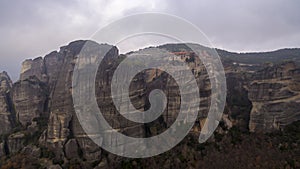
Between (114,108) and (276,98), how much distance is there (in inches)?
601

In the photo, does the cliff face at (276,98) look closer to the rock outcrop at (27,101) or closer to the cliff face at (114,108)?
the cliff face at (114,108)

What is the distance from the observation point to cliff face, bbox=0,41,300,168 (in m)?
33.2

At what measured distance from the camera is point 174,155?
32.8 metres

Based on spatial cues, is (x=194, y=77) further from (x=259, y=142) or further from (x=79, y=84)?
(x=79, y=84)

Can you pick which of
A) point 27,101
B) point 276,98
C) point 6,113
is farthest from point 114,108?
point 6,113

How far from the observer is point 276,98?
3362 cm

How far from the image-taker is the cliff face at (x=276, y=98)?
32.9 meters

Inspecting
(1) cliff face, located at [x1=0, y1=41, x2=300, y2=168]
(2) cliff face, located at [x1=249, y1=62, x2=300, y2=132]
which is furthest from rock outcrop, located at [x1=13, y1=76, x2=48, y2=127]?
(2) cliff face, located at [x1=249, y1=62, x2=300, y2=132]

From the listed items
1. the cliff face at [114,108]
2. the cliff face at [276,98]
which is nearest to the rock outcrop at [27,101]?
the cliff face at [114,108]

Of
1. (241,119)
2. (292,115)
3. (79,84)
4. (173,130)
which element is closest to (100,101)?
(79,84)

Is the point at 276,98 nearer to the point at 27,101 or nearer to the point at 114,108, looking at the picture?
the point at 114,108

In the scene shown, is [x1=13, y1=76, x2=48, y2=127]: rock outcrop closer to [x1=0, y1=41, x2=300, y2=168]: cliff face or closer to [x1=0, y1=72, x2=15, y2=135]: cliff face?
[x1=0, y1=41, x2=300, y2=168]: cliff face

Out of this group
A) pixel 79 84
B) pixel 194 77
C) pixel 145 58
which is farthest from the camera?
pixel 145 58

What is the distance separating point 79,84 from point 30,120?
9720 mm
